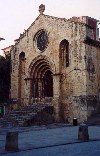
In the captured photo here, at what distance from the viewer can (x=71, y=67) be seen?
2502 cm

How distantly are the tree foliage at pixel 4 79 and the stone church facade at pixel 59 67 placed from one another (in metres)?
1.41

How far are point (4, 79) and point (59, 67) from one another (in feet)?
26.6

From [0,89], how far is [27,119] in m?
8.99

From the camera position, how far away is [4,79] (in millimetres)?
31547

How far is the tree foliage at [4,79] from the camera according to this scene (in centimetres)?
3095

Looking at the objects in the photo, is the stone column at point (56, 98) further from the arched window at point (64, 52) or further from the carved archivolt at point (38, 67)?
the carved archivolt at point (38, 67)

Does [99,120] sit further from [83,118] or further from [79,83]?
[79,83]

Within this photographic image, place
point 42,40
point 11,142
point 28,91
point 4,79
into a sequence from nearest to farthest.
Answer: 1. point 11,142
2. point 42,40
3. point 28,91
4. point 4,79

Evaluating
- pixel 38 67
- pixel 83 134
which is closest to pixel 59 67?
pixel 38 67

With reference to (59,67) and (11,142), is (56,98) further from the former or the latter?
(11,142)

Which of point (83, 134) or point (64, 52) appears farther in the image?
point (64, 52)

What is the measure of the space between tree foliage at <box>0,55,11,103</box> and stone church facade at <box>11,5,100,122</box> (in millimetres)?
1409

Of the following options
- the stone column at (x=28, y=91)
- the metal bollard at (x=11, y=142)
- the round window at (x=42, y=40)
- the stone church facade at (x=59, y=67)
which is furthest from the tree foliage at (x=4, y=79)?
the metal bollard at (x=11, y=142)

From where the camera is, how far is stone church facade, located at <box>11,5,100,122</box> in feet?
79.3
